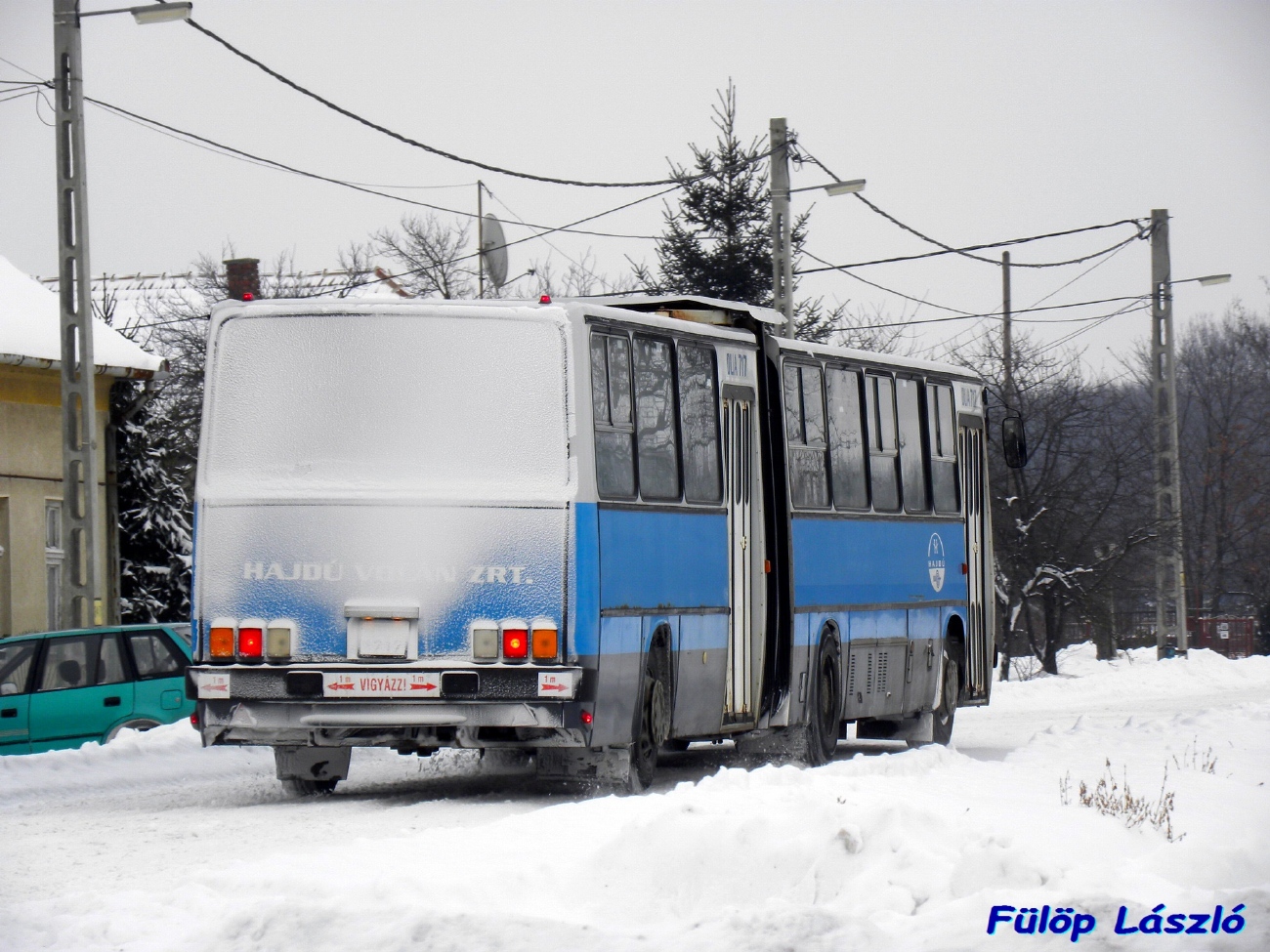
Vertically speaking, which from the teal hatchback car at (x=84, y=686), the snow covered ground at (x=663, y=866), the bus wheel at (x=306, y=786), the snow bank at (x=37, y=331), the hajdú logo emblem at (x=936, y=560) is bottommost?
the bus wheel at (x=306, y=786)

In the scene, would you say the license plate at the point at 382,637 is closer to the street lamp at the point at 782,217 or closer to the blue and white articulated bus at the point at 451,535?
the blue and white articulated bus at the point at 451,535

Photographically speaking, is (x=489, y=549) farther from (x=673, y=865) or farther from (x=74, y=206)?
(x=74, y=206)

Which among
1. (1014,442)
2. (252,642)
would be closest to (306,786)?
(252,642)

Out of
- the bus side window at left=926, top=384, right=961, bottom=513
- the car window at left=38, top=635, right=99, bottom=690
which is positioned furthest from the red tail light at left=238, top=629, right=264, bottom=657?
the bus side window at left=926, top=384, right=961, bottom=513

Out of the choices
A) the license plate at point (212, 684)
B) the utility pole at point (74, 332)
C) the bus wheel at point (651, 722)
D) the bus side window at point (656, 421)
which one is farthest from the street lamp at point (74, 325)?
the bus wheel at point (651, 722)

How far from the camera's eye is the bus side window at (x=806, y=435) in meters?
15.8

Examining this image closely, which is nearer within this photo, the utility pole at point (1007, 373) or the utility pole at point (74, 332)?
the utility pole at point (74, 332)

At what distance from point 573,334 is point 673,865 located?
469 centimetres

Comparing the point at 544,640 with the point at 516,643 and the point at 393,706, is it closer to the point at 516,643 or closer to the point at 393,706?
the point at 516,643

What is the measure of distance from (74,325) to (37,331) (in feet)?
24.2

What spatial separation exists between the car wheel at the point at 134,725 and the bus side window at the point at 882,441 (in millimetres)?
6885

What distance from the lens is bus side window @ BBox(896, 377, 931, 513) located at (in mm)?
18141

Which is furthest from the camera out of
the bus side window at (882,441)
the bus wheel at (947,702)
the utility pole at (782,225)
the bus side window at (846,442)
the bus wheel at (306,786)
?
the utility pole at (782,225)

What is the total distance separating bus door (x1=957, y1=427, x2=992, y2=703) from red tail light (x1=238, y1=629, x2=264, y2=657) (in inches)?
357
